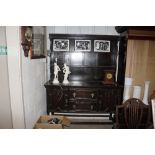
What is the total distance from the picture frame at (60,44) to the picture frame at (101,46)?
624 mm

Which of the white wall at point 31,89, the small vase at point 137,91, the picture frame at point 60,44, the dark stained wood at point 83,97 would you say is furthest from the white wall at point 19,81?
the small vase at point 137,91

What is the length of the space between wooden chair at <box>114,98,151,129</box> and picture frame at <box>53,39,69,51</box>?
1881 mm

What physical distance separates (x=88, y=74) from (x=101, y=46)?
0.67 metres

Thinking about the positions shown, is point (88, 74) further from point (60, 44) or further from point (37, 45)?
point (37, 45)

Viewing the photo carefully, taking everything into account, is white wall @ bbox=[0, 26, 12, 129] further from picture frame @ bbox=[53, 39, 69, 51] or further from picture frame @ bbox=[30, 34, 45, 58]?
picture frame @ bbox=[53, 39, 69, 51]

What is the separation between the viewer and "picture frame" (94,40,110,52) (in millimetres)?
3216

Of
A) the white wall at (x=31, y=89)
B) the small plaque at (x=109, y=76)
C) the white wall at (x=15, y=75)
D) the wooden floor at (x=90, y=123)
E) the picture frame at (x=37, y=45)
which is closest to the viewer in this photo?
the white wall at (x=15, y=75)

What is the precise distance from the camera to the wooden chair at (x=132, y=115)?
1763 mm

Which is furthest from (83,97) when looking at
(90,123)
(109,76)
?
(109,76)

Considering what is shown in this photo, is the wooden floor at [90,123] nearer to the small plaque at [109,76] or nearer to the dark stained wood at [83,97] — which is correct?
the dark stained wood at [83,97]
